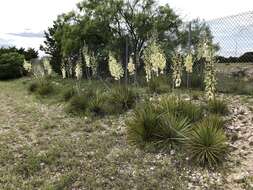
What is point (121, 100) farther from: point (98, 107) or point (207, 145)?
point (207, 145)

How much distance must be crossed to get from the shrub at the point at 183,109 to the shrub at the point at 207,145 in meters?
0.92

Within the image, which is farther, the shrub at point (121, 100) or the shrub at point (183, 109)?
the shrub at point (121, 100)

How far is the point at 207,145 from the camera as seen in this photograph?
20.7ft

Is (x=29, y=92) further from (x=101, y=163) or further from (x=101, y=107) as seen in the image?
(x=101, y=163)

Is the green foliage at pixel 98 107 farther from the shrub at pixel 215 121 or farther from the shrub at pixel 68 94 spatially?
the shrub at pixel 215 121

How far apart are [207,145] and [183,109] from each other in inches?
54.7

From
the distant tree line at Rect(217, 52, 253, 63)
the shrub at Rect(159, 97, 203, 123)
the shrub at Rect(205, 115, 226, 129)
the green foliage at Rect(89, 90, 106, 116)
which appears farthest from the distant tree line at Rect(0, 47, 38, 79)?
the shrub at Rect(205, 115, 226, 129)

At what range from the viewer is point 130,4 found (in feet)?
46.4

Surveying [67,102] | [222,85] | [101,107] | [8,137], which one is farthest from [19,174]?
[222,85]

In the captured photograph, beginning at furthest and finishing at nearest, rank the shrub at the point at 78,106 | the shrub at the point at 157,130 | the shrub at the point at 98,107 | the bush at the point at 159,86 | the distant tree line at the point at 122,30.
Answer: the distant tree line at the point at 122,30, the bush at the point at 159,86, the shrub at the point at 78,106, the shrub at the point at 98,107, the shrub at the point at 157,130

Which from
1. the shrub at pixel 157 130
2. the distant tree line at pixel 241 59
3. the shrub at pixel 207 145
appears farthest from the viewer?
the distant tree line at pixel 241 59

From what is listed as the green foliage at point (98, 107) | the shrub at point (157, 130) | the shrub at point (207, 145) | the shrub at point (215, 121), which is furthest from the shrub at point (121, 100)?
the shrub at point (207, 145)

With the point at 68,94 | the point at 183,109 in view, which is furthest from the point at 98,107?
the point at 183,109

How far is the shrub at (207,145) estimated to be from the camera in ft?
20.2
